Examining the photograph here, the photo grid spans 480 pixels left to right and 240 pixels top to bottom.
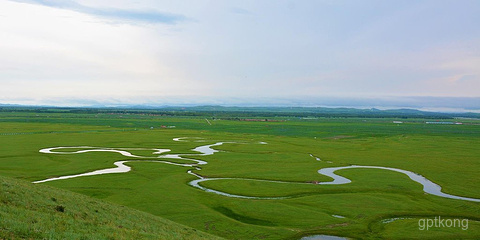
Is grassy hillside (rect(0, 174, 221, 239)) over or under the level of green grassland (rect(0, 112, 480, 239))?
over

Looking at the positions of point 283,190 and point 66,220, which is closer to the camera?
point 66,220

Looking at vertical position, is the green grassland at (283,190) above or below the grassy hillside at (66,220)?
below

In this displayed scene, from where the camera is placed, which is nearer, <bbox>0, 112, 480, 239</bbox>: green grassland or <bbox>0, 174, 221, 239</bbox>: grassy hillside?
<bbox>0, 174, 221, 239</bbox>: grassy hillside

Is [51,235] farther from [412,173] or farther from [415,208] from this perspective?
[412,173]

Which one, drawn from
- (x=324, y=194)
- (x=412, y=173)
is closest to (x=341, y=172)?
(x=412, y=173)

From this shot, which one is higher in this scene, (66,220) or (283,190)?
(66,220)

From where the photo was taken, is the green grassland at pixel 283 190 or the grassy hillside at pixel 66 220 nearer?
the grassy hillside at pixel 66 220

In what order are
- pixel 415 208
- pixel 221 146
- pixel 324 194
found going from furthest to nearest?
pixel 221 146
pixel 324 194
pixel 415 208

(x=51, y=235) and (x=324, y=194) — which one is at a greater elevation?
(x=51, y=235)
